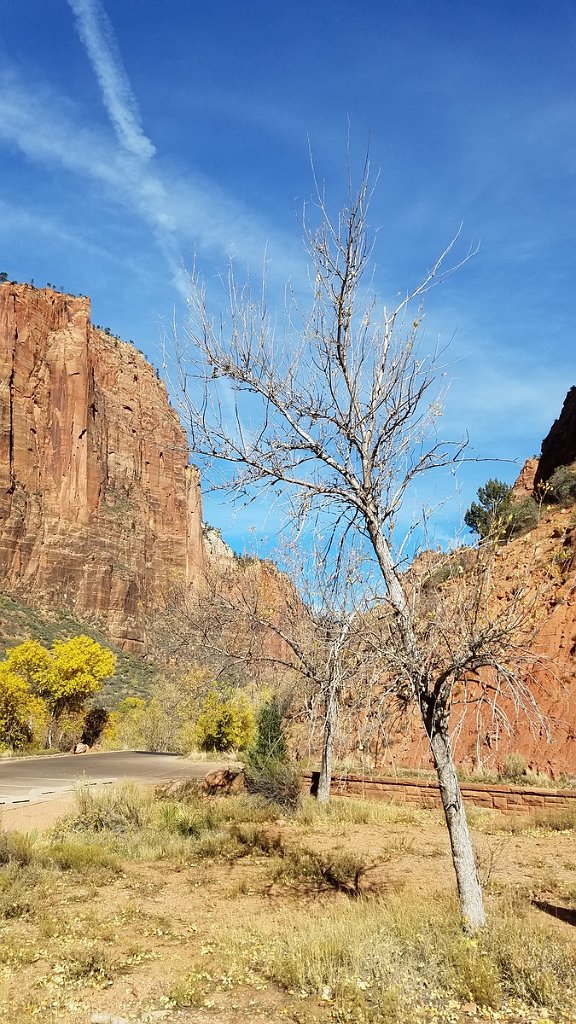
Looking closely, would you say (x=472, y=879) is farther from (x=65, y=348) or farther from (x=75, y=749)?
(x=65, y=348)

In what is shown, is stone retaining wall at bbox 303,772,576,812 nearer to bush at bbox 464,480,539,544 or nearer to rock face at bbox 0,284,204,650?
bush at bbox 464,480,539,544

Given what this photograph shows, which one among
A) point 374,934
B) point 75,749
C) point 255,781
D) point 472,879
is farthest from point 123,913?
point 75,749

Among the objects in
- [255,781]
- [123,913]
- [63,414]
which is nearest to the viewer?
[123,913]

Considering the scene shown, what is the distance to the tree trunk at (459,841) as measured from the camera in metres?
5.93

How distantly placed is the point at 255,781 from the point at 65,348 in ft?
329

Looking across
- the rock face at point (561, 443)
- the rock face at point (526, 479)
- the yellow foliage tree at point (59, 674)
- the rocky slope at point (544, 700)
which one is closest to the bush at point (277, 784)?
the rocky slope at point (544, 700)

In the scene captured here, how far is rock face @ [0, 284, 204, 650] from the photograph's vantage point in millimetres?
91875

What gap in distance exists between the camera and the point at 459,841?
6051 millimetres

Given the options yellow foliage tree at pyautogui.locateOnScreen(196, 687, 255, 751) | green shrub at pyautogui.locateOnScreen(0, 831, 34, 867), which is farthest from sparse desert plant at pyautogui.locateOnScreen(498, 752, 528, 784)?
yellow foliage tree at pyautogui.locateOnScreen(196, 687, 255, 751)

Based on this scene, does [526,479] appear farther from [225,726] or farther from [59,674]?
[59,674]

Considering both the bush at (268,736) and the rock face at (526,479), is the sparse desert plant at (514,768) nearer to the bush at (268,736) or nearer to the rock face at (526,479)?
the bush at (268,736)

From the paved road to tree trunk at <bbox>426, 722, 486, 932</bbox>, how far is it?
11.0m

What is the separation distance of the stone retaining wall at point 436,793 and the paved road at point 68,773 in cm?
519

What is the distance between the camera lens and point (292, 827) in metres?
12.7
